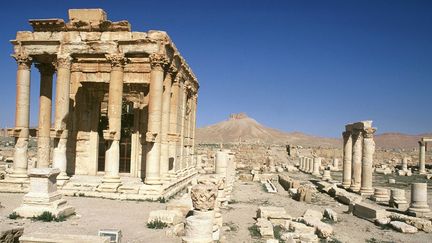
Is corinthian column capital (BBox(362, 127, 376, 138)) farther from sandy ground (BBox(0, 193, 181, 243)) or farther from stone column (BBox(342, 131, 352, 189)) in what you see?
sandy ground (BBox(0, 193, 181, 243))

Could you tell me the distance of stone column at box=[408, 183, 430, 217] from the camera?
15.9m

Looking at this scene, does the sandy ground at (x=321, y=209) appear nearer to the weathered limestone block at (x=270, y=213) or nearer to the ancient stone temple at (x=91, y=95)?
the weathered limestone block at (x=270, y=213)

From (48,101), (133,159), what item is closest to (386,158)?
(133,159)

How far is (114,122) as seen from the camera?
1708 cm

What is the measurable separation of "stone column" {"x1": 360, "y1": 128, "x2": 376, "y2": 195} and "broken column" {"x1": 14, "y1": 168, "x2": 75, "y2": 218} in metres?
17.2

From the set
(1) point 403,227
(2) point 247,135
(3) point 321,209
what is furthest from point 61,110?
(2) point 247,135

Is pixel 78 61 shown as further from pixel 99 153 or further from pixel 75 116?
pixel 99 153

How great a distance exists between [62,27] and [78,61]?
115 inches

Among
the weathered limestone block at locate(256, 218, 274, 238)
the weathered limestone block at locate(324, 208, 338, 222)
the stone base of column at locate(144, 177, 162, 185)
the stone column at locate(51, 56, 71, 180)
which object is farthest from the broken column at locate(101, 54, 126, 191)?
the weathered limestone block at locate(324, 208, 338, 222)

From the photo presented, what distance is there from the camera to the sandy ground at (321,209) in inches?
473

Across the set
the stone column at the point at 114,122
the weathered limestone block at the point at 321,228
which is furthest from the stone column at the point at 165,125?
the weathered limestone block at the point at 321,228

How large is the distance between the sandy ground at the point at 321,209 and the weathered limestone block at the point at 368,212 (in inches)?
11.8

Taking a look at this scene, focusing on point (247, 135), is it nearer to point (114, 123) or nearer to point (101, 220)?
point (114, 123)

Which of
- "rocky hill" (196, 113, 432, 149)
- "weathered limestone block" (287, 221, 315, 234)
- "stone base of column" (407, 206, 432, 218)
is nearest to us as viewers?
"weathered limestone block" (287, 221, 315, 234)
